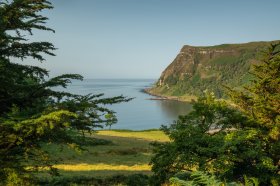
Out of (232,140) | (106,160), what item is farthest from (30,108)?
(106,160)

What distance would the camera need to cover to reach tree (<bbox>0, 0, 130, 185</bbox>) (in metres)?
9.34

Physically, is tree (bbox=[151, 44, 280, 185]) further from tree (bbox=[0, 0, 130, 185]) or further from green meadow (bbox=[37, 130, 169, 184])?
green meadow (bbox=[37, 130, 169, 184])

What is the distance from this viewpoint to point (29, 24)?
1198 centimetres

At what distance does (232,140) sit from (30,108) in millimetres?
9906

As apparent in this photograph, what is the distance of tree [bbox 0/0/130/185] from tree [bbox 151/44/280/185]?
6850 mm

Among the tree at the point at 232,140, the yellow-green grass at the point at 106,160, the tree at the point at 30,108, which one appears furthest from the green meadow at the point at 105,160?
the tree at the point at 30,108

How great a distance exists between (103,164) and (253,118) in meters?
22.5

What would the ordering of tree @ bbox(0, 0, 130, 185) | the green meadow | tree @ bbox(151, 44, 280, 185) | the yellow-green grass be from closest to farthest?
tree @ bbox(0, 0, 130, 185) < tree @ bbox(151, 44, 280, 185) < the green meadow < the yellow-green grass

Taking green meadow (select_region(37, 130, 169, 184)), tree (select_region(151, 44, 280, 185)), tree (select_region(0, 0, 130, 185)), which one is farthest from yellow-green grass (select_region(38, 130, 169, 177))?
tree (select_region(0, 0, 130, 185))

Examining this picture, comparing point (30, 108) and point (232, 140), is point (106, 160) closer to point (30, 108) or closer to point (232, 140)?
point (232, 140)

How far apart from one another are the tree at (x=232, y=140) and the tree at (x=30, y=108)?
22.5ft

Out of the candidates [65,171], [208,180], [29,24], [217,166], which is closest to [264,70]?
[217,166]

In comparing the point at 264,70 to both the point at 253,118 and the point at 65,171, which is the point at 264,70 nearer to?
the point at 253,118

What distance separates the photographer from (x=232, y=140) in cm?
1653
